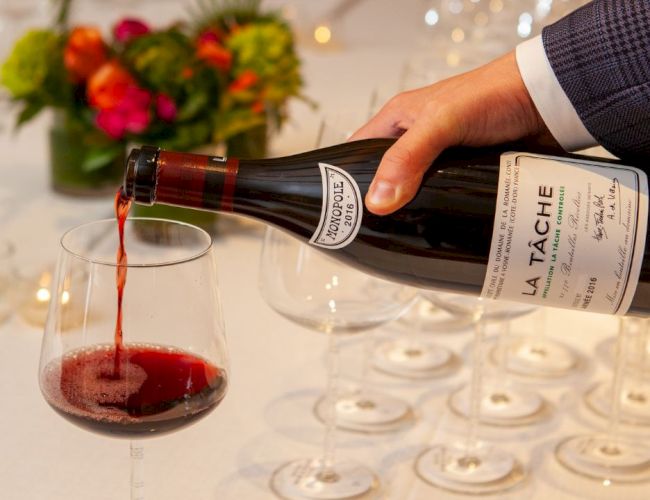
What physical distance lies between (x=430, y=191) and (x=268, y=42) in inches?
34.5

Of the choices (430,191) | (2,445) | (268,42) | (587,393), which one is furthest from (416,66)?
(2,445)

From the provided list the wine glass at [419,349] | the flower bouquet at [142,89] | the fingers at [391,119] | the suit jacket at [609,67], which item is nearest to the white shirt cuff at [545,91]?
the suit jacket at [609,67]

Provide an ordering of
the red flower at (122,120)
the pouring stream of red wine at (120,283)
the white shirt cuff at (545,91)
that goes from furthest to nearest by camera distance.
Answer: the red flower at (122,120) → the white shirt cuff at (545,91) → the pouring stream of red wine at (120,283)

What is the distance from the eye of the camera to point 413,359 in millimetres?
1356

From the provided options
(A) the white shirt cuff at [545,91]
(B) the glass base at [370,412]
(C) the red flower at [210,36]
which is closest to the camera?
(A) the white shirt cuff at [545,91]

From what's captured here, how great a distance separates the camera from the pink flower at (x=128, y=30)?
174 cm

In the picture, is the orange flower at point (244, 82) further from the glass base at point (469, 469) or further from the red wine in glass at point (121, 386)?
the red wine in glass at point (121, 386)

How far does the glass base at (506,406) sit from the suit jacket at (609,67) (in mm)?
363

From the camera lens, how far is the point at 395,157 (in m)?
0.91

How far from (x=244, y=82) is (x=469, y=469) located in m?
0.81

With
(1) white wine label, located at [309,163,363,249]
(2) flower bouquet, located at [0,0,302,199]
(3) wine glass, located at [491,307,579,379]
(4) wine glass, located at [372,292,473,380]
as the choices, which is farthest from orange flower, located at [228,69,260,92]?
(1) white wine label, located at [309,163,363,249]

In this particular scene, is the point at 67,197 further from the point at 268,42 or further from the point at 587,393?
the point at 587,393

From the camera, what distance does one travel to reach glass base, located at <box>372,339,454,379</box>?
1334 mm

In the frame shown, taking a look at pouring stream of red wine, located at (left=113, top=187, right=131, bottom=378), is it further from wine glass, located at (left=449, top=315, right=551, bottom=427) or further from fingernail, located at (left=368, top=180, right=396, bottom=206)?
wine glass, located at (left=449, top=315, right=551, bottom=427)
